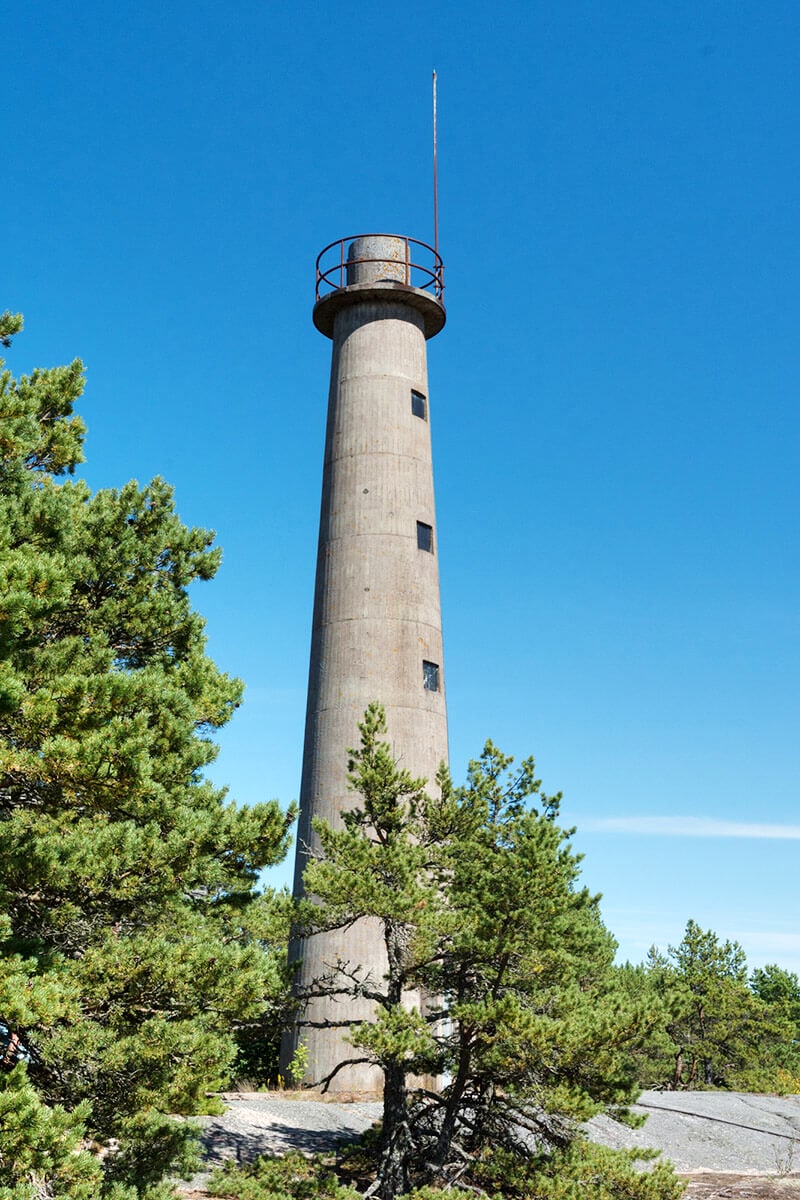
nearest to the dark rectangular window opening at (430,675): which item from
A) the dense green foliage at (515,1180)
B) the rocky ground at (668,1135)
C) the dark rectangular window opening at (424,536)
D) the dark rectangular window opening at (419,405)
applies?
the dark rectangular window opening at (424,536)

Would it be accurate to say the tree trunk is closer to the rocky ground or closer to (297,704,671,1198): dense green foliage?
(297,704,671,1198): dense green foliage

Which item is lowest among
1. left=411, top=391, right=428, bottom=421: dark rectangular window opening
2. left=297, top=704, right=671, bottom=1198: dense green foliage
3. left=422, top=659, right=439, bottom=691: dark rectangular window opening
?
left=297, top=704, right=671, bottom=1198: dense green foliage

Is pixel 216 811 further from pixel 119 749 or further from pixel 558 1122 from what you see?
pixel 558 1122

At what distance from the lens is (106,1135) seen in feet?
32.2

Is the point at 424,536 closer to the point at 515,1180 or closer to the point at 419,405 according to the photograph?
the point at 419,405

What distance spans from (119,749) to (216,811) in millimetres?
3278

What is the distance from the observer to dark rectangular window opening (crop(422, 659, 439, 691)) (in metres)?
A: 19.5

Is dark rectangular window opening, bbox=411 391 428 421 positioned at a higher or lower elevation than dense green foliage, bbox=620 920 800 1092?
higher

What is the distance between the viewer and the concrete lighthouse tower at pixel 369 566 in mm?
18328

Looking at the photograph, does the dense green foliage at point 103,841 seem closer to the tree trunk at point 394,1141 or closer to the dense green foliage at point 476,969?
the dense green foliage at point 476,969

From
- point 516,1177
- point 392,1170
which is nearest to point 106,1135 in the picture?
point 392,1170

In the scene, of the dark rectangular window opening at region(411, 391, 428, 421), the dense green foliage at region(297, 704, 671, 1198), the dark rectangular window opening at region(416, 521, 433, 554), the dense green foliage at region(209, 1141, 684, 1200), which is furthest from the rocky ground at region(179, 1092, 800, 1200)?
the dark rectangular window opening at region(411, 391, 428, 421)

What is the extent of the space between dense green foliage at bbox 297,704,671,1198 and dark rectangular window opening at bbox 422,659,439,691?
584 centimetres

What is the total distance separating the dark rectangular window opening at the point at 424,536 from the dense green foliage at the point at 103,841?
8.90 metres
